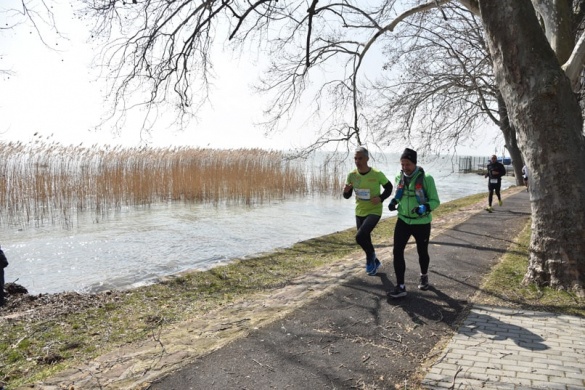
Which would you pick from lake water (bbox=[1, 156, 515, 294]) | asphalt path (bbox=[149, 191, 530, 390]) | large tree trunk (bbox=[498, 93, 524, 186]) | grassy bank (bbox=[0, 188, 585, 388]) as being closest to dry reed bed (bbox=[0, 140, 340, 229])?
lake water (bbox=[1, 156, 515, 294])

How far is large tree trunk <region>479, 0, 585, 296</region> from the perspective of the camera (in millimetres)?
5246

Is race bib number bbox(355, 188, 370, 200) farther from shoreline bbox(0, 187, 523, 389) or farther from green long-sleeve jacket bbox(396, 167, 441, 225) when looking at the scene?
shoreline bbox(0, 187, 523, 389)

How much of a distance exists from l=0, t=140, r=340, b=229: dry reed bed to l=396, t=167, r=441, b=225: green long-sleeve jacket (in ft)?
21.1

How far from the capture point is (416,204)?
5.09 metres

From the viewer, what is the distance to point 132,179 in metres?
18.5

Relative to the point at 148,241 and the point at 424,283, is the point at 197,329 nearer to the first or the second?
the point at 424,283

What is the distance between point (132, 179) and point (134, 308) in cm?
1331

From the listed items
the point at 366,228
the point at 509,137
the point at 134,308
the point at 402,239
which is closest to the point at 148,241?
the point at 134,308

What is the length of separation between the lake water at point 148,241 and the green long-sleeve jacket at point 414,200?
4.00m

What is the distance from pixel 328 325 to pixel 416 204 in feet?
5.56

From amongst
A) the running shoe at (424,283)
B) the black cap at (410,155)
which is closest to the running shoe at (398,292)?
the running shoe at (424,283)

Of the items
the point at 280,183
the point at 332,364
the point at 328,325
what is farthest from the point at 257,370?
the point at 280,183

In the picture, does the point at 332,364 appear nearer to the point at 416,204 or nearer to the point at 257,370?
the point at 257,370

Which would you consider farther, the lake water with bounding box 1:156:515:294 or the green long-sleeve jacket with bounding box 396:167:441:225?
the lake water with bounding box 1:156:515:294
